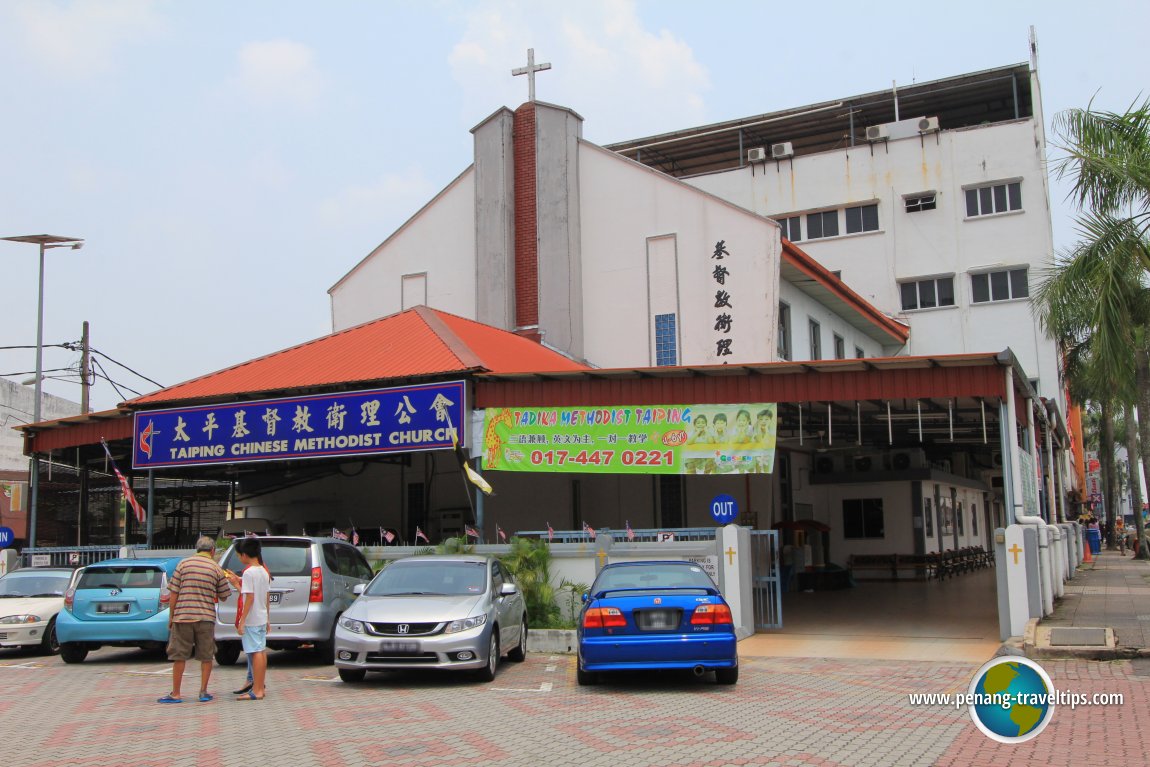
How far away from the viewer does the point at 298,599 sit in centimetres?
1368

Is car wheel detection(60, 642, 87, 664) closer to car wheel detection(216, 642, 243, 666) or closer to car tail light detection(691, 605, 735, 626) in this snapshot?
car wheel detection(216, 642, 243, 666)

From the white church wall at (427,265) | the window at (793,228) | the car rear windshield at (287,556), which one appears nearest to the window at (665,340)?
the white church wall at (427,265)

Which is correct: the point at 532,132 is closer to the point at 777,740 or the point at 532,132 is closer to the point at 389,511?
the point at 389,511

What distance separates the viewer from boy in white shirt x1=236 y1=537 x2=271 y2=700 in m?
11.1

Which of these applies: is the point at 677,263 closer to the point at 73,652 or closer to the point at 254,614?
the point at 73,652

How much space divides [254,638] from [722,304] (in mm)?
15921

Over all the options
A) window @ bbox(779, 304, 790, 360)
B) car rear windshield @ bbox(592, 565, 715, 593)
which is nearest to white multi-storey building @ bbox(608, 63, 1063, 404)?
window @ bbox(779, 304, 790, 360)

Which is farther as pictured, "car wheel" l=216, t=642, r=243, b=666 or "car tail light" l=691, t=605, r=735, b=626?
"car wheel" l=216, t=642, r=243, b=666

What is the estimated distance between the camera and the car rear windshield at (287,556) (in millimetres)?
13889

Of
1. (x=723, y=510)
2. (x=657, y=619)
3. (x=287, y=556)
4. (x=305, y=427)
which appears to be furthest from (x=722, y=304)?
(x=657, y=619)

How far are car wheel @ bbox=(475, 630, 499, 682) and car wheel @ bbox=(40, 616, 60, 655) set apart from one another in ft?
25.2

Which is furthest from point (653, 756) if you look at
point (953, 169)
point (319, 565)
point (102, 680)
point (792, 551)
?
point (953, 169)

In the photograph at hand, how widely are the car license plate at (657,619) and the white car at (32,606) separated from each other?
9030 mm

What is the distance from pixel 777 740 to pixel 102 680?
350 inches
